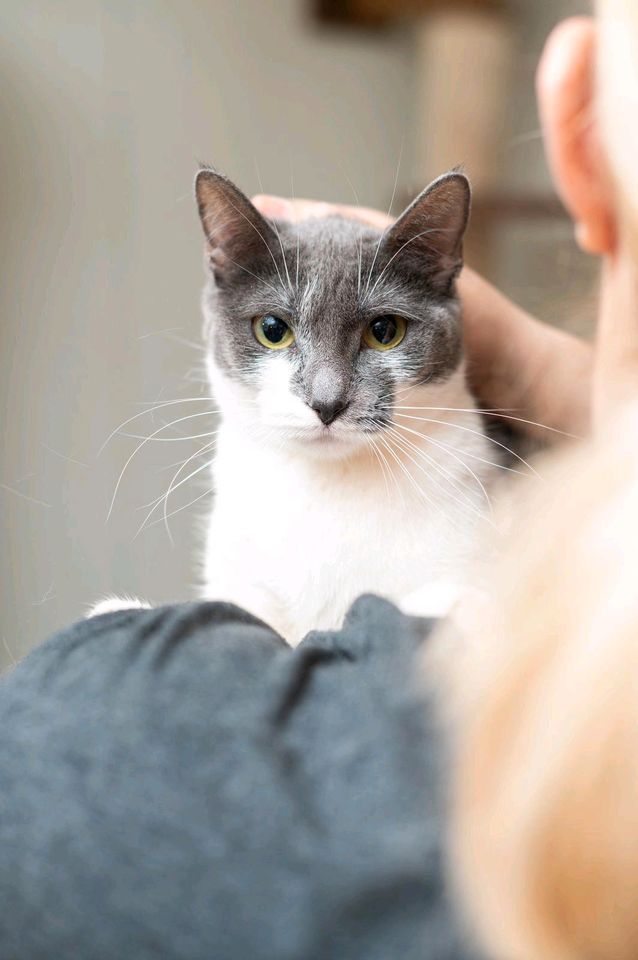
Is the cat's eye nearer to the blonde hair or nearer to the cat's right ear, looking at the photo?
the cat's right ear

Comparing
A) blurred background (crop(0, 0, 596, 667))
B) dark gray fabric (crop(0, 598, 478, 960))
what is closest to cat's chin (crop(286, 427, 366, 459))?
dark gray fabric (crop(0, 598, 478, 960))

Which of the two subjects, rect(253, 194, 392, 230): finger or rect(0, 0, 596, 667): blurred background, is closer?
rect(253, 194, 392, 230): finger

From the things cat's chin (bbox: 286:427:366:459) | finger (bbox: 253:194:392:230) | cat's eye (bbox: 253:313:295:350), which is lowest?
cat's chin (bbox: 286:427:366:459)

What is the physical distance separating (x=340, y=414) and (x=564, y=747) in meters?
0.62

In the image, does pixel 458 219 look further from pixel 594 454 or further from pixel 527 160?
pixel 527 160

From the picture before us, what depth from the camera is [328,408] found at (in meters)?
1.07

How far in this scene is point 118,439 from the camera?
7.30ft

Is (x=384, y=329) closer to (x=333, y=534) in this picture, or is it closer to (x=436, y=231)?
(x=436, y=231)

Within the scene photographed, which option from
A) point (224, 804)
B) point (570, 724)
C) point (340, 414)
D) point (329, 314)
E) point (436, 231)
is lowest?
point (224, 804)

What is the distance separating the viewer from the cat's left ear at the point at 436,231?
1.10 meters

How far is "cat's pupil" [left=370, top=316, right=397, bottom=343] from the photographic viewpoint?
1159 mm

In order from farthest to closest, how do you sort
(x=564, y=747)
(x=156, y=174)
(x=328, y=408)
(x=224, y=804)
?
(x=156, y=174)
(x=328, y=408)
(x=224, y=804)
(x=564, y=747)

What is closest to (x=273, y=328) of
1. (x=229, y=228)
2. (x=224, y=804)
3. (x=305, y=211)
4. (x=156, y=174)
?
(x=229, y=228)

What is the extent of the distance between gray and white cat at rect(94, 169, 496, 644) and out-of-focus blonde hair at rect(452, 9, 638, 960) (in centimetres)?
51
